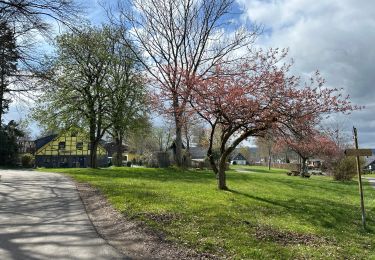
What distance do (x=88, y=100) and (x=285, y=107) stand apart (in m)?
24.9

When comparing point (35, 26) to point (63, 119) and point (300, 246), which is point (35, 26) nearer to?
point (300, 246)

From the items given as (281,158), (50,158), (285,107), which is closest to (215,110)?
(285,107)

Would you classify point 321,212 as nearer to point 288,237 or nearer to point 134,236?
point 288,237

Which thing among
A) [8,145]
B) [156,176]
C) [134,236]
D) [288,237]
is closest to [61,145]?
[8,145]

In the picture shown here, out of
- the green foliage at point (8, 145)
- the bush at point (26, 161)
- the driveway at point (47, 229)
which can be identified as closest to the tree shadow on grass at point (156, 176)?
the driveway at point (47, 229)

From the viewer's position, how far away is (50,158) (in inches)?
2544

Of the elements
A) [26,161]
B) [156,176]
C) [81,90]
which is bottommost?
[156,176]

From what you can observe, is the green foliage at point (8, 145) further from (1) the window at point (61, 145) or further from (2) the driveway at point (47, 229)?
(2) the driveway at point (47, 229)

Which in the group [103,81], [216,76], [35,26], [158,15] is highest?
[158,15]

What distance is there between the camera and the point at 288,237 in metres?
9.29

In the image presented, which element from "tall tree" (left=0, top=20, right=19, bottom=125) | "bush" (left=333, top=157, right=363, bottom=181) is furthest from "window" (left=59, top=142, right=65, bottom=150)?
"tall tree" (left=0, top=20, right=19, bottom=125)

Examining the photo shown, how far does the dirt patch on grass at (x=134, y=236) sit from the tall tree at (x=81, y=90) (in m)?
24.9

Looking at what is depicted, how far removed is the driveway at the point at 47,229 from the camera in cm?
→ 747

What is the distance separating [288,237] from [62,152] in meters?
60.4
